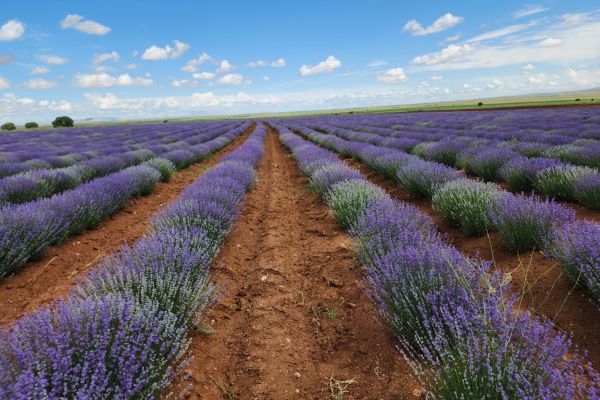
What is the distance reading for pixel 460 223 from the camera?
439cm

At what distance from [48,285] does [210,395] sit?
2.56m

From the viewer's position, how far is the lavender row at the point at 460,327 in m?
1.45

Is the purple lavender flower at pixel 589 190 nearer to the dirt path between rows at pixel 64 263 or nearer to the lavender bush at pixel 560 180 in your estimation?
the lavender bush at pixel 560 180

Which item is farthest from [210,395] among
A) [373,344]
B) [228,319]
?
[373,344]

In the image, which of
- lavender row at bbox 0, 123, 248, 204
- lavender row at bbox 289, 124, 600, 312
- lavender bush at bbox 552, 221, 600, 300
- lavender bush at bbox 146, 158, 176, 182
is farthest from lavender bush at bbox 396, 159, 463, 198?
A: lavender row at bbox 0, 123, 248, 204

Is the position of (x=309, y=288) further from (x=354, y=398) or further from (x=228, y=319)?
(x=354, y=398)

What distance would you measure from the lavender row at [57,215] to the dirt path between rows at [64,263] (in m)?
0.11

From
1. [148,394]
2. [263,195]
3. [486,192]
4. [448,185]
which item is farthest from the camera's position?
[263,195]

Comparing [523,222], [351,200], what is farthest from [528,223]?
[351,200]

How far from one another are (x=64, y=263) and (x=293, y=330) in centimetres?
305

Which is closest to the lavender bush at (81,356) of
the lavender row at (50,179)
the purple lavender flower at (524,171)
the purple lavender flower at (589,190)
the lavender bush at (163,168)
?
the lavender row at (50,179)

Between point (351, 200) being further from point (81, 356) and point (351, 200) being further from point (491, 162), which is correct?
point (491, 162)

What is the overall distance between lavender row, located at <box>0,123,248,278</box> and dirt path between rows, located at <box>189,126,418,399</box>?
2000mm

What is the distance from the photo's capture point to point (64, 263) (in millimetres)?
4141
